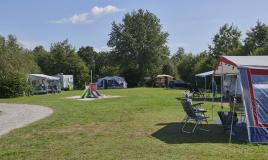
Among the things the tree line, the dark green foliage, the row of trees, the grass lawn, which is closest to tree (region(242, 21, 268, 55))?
the row of trees

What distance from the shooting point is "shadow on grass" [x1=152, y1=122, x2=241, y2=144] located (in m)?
8.99

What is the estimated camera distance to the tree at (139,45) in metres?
61.4

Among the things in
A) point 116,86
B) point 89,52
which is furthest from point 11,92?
point 89,52

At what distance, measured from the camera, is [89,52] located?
3531 inches

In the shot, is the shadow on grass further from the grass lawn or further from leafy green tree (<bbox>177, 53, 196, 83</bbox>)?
leafy green tree (<bbox>177, 53, 196, 83</bbox>)

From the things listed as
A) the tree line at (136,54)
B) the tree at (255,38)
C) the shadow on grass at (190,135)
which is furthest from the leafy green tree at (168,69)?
the shadow on grass at (190,135)

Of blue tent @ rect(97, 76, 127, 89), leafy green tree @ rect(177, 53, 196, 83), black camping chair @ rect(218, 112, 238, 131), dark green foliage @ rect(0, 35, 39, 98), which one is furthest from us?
blue tent @ rect(97, 76, 127, 89)

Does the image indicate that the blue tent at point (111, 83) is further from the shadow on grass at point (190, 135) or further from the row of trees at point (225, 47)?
the shadow on grass at point (190, 135)

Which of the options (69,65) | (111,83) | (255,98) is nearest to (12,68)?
(111,83)

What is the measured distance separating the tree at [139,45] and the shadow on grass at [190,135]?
165 ft

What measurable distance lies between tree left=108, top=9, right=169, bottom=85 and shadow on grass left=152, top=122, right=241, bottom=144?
50.2 metres

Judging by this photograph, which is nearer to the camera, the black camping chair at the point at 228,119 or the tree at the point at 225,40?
the black camping chair at the point at 228,119

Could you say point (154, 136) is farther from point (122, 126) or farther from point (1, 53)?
point (1, 53)

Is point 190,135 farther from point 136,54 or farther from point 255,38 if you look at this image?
point 136,54
